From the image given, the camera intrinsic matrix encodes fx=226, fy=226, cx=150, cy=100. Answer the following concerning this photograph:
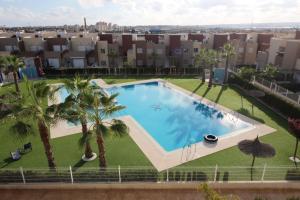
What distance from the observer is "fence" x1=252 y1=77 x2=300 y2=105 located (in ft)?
71.6

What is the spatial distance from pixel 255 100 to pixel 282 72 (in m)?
8.90

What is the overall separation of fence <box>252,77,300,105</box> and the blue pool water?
557cm

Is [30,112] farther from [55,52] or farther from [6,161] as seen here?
[55,52]

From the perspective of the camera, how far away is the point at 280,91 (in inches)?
952

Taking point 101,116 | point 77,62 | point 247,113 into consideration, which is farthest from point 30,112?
point 77,62

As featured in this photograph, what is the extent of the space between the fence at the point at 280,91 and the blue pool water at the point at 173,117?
557 centimetres

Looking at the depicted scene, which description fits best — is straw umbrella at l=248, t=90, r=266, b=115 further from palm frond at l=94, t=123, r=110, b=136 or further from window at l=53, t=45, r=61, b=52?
window at l=53, t=45, r=61, b=52

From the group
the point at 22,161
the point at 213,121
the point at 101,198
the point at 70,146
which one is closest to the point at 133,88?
the point at 213,121

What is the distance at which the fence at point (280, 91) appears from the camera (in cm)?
2183

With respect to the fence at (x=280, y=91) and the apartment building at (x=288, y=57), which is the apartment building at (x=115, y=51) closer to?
the apartment building at (x=288, y=57)

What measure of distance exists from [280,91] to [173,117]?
11787 mm

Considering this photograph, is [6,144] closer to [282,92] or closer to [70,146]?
[70,146]

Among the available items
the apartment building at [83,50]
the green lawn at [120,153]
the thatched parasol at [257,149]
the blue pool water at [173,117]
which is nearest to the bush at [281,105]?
the green lawn at [120,153]

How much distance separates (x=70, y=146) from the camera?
55.9 feet
